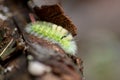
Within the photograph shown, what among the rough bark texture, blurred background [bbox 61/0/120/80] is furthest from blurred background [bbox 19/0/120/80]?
the rough bark texture

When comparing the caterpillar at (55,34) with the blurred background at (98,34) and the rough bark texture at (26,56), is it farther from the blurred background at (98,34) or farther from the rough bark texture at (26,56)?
the blurred background at (98,34)

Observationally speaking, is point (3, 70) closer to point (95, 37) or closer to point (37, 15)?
point (37, 15)

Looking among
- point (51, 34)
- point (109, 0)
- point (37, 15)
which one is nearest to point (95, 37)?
point (109, 0)

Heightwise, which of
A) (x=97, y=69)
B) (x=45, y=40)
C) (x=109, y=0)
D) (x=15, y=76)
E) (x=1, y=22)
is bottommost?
(x=15, y=76)

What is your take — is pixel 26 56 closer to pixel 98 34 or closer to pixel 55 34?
pixel 55 34

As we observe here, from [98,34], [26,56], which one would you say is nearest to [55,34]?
[26,56]

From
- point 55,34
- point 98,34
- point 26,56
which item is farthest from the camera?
point 98,34
